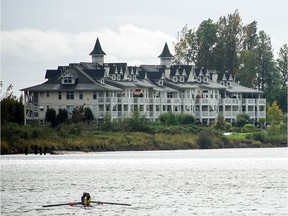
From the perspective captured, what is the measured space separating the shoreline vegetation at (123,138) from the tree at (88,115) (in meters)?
8.87

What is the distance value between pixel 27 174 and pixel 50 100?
6318 centimetres

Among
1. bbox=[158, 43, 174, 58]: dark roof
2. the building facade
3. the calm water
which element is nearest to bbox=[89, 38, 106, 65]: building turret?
the building facade

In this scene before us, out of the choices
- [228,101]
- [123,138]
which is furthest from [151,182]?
[228,101]

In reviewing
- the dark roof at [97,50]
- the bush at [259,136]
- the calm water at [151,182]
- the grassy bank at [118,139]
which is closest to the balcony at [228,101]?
the dark roof at [97,50]

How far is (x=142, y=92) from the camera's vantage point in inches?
6654

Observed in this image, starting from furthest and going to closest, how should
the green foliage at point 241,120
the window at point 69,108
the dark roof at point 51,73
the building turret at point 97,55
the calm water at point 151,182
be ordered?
1. the building turret at point 97,55
2. the green foliage at point 241,120
3. the dark roof at point 51,73
4. the window at point 69,108
5. the calm water at point 151,182

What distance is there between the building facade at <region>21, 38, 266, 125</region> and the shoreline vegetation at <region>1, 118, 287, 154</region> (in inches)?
551

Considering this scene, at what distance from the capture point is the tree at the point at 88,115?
15293 centimetres

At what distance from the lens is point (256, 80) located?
19612cm

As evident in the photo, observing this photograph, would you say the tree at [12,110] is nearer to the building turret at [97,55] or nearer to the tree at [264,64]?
the building turret at [97,55]

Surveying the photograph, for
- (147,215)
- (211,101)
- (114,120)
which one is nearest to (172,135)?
(114,120)

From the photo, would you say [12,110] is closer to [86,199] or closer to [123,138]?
[123,138]

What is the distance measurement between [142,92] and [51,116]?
60.9 feet

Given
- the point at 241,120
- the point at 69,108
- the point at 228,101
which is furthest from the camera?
the point at 228,101
